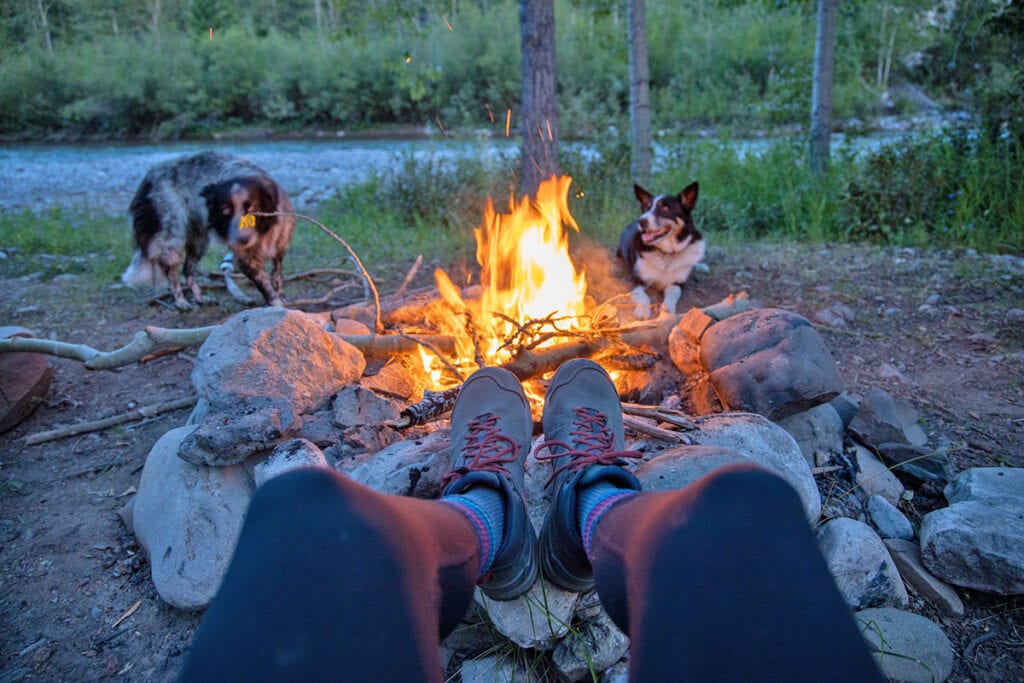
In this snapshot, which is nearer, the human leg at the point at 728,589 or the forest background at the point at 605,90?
the human leg at the point at 728,589

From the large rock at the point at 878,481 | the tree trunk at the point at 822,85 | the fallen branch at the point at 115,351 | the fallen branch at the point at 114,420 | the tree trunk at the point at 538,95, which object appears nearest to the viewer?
the large rock at the point at 878,481

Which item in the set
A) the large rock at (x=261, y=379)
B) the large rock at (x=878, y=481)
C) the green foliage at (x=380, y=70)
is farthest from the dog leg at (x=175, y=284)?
the green foliage at (x=380, y=70)

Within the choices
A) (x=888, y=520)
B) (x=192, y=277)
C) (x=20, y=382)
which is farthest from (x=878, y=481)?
(x=192, y=277)

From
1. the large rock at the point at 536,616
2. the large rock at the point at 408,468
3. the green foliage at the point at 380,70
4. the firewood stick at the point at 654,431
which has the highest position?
the green foliage at the point at 380,70

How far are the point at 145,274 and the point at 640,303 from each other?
4093 millimetres

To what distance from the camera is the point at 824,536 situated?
2121 mm

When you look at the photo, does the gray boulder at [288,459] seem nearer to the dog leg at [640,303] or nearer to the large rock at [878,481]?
the large rock at [878,481]

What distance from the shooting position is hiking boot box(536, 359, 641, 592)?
1.76 m

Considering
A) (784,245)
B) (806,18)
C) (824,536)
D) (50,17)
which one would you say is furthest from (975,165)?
(806,18)

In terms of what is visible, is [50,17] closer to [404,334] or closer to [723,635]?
[404,334]

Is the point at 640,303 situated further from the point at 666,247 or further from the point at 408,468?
the point at 408,468

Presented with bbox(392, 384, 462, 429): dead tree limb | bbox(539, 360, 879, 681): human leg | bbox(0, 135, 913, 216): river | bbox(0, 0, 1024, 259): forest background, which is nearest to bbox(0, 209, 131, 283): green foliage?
bbox(0, 0, 1024, 259): forest background

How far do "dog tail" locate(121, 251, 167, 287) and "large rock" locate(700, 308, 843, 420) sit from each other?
4.59 meters

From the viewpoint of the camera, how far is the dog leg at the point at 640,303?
4113mm
